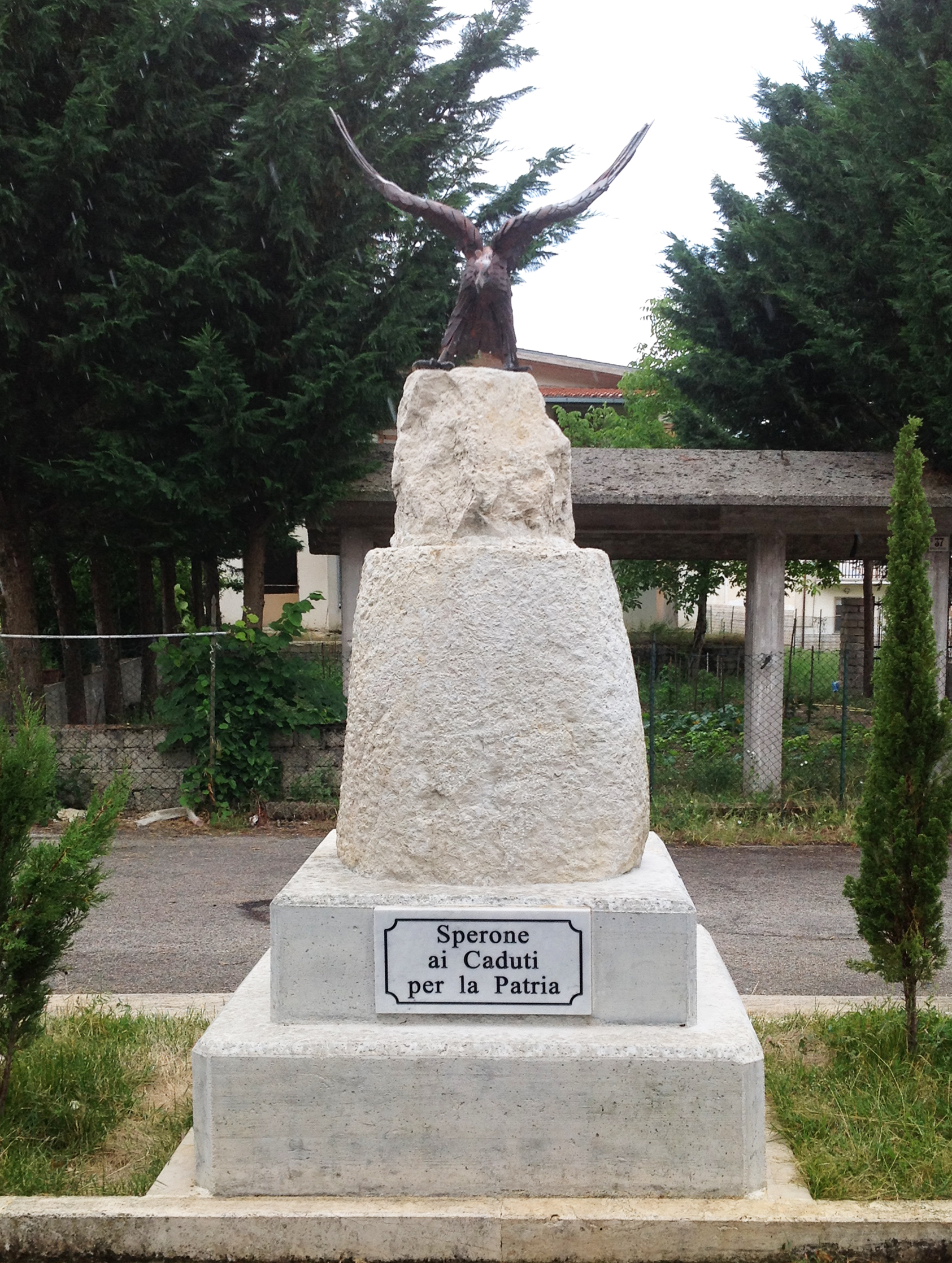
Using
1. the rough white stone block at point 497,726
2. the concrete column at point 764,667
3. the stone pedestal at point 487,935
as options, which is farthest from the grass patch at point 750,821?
the rough white stone block at point 497,726

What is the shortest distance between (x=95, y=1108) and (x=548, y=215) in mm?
3393

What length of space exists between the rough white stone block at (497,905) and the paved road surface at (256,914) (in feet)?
8.22

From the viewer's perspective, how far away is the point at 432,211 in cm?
376

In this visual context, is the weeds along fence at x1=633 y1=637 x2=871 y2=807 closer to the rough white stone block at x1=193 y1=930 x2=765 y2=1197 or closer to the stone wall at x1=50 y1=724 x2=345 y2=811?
the rough white stone block at x1=193 y1=930 x2=765 y2=1197

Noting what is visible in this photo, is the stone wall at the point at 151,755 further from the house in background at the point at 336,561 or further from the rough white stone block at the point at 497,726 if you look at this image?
the house in background at the point at 336,561

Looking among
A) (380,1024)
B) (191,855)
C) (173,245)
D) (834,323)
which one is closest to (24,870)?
(380,1024)

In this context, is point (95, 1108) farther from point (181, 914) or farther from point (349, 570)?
point (349, 570)

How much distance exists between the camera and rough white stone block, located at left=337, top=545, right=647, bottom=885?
341 cm

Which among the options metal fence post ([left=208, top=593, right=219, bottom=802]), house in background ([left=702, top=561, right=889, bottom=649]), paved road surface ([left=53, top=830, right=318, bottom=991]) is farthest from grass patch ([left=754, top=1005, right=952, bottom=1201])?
house in background ([left=702, top=561, right=889, bottom=649])

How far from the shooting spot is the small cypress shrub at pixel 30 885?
358 cm

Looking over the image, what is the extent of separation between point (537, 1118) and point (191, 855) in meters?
5.93

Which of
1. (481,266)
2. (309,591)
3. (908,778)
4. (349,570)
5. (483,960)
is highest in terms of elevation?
(481,266)

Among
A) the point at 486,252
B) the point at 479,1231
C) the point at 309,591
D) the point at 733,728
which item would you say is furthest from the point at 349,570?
the point at 309,591

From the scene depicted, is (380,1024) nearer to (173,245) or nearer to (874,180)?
(173,245)
